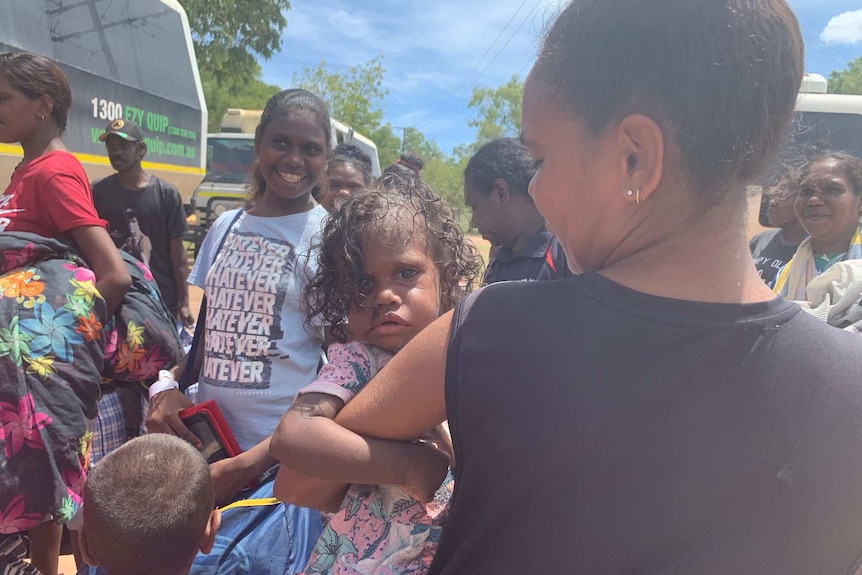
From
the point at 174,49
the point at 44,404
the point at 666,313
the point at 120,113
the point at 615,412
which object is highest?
the point at 174,49

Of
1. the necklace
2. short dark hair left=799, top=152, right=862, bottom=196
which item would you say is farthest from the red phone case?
short dark hair left=799, top=152, right=862, bottom=196

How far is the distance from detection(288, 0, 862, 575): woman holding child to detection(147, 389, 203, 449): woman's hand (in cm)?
127

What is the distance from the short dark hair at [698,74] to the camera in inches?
28.1

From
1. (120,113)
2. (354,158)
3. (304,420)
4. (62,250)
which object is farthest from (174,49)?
(304,420)

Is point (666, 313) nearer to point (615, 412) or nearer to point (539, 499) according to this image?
point (615, 412)

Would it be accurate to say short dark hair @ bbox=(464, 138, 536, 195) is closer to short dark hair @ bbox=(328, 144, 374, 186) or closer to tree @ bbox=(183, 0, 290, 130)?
short dark hair @ bbox=(328, 144, 374, 186)

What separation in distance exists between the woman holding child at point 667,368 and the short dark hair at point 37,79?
89.6 inches

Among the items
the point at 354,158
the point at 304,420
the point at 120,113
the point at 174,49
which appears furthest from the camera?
the point at 174,49

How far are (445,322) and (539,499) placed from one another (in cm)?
26

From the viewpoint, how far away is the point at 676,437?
2.34 feet

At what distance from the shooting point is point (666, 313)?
2.41 feet

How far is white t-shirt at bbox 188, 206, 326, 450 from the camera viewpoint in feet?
6.20

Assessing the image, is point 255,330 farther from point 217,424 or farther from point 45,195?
point 45,195

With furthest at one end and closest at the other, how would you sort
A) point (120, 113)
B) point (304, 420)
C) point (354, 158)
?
point (120, 113)
point (354, 158)
point (304, 420)
